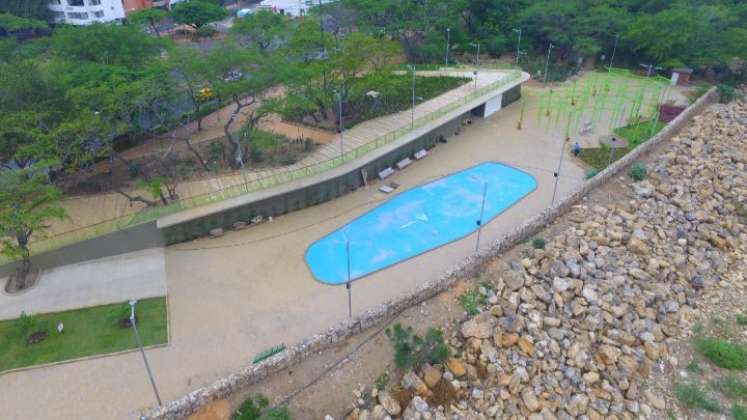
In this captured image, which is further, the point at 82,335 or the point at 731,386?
the point at 82,335

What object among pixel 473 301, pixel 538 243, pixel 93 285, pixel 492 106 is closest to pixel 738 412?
pixel 538 243

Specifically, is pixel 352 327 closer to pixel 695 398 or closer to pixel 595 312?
pixel 595 312

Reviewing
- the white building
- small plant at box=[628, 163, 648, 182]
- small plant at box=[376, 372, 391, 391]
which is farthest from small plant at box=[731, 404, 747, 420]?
the white building

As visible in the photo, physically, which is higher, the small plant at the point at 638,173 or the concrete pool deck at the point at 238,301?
the small plant at the point at 638,173

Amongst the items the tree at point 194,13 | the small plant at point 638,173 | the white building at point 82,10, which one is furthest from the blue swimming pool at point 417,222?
the white building at point 82,10

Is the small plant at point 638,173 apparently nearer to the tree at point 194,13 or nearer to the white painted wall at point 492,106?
the white painted wall at point 492,106

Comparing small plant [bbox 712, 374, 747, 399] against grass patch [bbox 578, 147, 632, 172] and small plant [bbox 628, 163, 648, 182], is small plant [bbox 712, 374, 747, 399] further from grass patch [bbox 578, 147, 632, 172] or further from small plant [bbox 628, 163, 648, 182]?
grass patch [bbox 578, 147, 632, 172]
